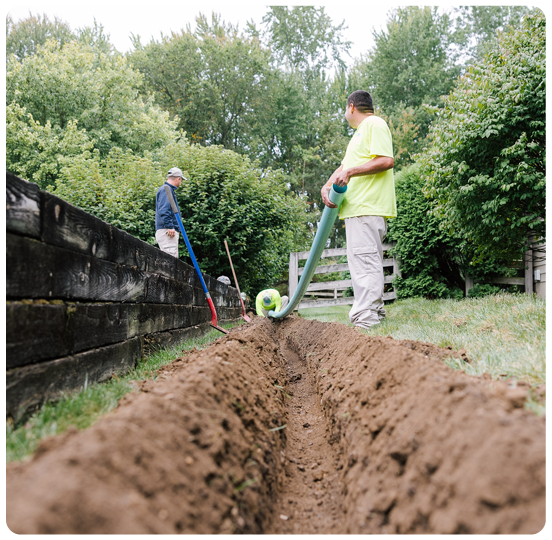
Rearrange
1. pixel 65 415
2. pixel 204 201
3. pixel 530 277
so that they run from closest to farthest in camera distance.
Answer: pixel 65 415
pixel 530 277
pixel 204 201

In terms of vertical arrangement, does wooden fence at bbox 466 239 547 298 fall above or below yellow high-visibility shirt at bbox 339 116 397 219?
below

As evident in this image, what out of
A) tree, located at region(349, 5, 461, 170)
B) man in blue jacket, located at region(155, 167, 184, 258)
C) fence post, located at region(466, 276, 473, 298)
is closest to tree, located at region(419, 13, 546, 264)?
fence post, located at region(466, 276, 473, 298)

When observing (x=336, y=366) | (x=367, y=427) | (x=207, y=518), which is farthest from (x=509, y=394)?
(x=336, y=366)

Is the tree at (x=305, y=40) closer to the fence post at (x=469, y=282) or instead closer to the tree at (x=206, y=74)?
the tree at (x=206, y=74)

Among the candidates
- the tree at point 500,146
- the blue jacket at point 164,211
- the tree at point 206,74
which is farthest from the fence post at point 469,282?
the tree at point 206,74

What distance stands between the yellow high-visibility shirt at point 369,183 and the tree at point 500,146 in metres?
1.45

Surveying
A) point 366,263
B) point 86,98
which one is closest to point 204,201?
point 366,263

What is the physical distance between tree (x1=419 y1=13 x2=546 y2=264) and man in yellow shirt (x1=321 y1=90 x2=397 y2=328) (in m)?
1.47

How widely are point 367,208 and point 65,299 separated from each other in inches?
114

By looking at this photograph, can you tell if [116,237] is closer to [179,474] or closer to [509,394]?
[179,474]

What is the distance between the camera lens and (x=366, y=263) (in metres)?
3.89

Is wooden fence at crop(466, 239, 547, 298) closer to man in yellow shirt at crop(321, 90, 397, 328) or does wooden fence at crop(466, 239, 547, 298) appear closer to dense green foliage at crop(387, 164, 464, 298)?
dense green foliage at crop(387, 164, 464, 298)

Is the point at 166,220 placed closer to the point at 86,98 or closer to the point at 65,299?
the point at 65,299

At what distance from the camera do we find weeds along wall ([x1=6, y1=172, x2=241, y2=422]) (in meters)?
1.45
